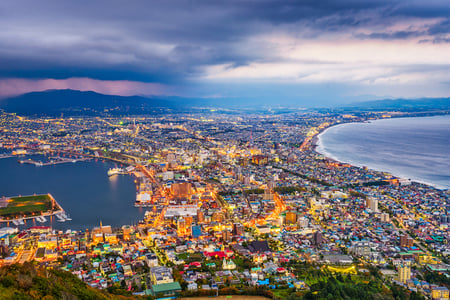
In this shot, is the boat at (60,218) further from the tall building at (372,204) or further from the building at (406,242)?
the tall building at (372,204)

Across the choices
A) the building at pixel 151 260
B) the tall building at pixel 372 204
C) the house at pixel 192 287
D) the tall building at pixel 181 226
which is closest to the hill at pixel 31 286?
the house at pixel 192 287

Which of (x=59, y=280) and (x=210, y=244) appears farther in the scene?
(x=210, y=244)

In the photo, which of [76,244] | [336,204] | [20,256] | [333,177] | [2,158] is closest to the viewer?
[20,256]

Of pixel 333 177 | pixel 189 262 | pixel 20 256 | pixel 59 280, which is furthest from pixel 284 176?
pixel 59 280

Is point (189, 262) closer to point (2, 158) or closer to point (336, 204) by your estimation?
point (336, 204)

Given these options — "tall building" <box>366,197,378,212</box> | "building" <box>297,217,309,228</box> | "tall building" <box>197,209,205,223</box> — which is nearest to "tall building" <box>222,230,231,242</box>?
"tall building" <box>197,209,205,223</box>

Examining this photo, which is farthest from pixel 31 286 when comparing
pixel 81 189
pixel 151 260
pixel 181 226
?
pixel 81 189
